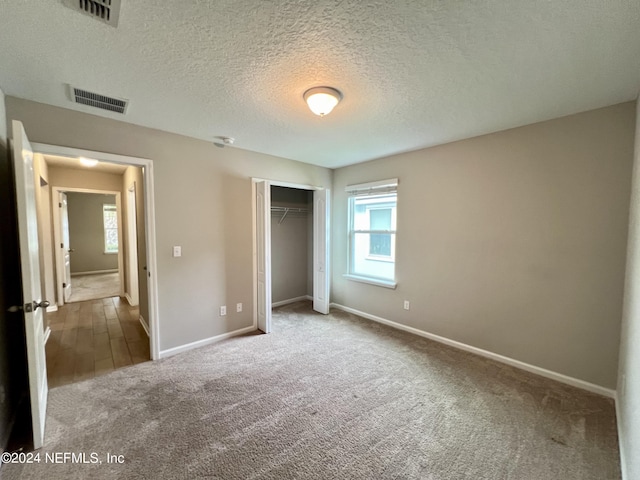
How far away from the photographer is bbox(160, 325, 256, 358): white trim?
9.60 ft

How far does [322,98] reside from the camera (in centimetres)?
193

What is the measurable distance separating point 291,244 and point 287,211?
0.65 metres

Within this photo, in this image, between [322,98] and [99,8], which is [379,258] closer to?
[322,98]

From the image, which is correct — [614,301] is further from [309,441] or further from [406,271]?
[309,441]

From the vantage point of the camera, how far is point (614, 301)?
2191 mm

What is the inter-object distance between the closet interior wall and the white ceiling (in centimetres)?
241

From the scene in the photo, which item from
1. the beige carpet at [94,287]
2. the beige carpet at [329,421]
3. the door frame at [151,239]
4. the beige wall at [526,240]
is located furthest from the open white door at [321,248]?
the beige carpet at [94,287]

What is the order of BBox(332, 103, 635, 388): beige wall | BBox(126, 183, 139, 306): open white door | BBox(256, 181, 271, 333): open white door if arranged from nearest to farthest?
BBox(332, 103, 635, 388): beige wall → BBox(256, 181, 271, 333): open white door → BBox(126, 183, 139, 306): open white door

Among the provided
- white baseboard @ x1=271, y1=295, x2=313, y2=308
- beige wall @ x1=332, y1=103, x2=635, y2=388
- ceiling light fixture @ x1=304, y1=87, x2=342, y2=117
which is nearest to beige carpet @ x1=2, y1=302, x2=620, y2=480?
beige wall @ x1=332, y1=103, x2=635, y2=388

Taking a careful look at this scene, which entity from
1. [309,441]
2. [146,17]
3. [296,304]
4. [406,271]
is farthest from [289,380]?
[146,17]

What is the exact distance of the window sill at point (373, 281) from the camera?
149 inches

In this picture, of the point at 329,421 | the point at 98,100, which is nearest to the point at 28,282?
the point at 98,100

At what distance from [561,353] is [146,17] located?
4.03 metres

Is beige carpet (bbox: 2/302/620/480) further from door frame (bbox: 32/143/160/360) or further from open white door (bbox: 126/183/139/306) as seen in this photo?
open white door (bbox: 126/183/139/306)
